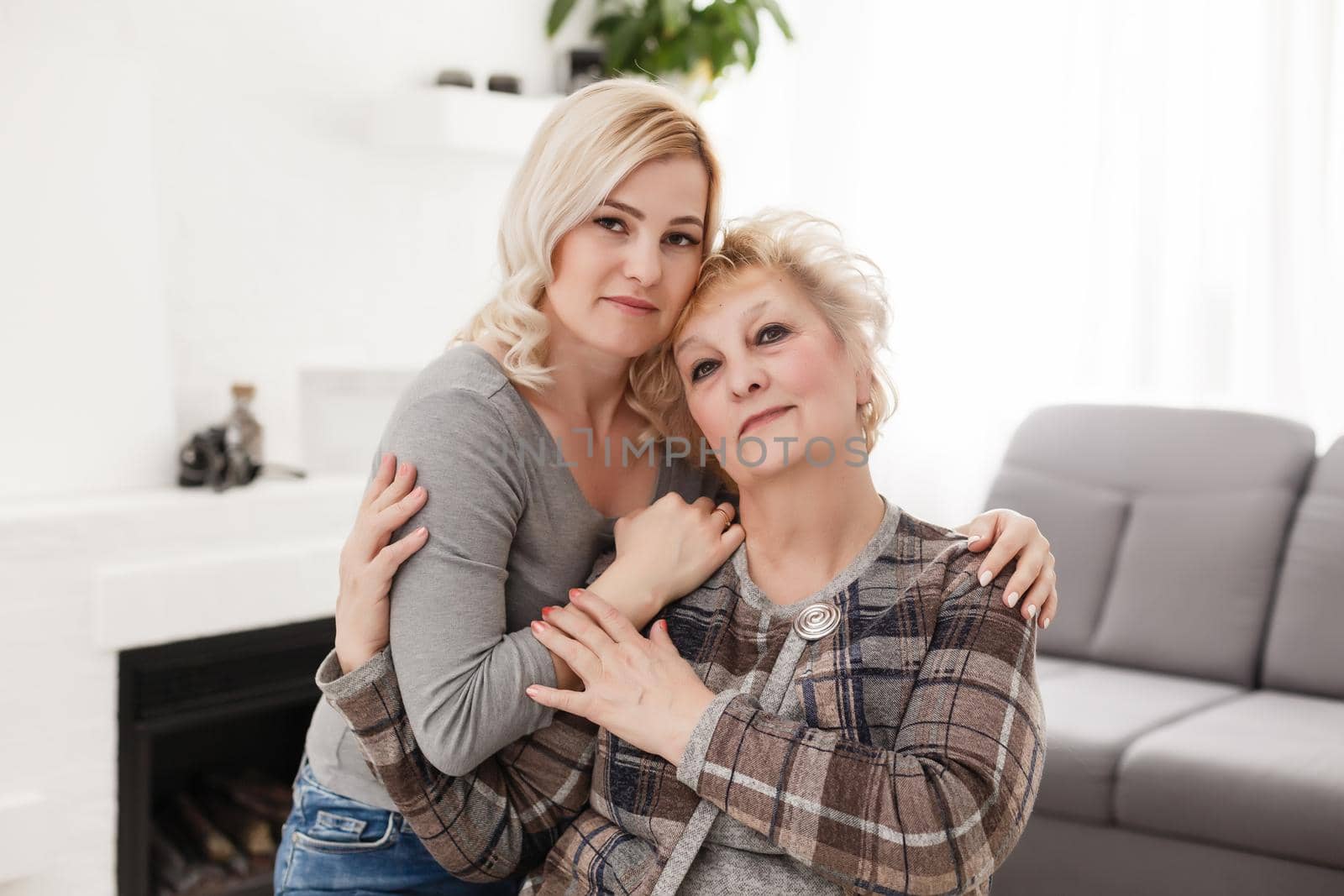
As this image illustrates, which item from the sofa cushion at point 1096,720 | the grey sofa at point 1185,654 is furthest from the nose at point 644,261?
the grey sofa at point 1185,654

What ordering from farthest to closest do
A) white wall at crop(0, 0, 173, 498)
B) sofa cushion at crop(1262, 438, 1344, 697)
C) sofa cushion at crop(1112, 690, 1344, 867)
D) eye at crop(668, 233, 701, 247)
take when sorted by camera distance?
sofa cushion at crop(1262, 438, 1344, 697)
white wall at crop(0, 0, 173, 498)
sofa cushion at crop(1112, 690, 1344, 867)
eye at crop(668, 233, 701, 247)

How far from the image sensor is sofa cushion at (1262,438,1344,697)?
8.97 ft

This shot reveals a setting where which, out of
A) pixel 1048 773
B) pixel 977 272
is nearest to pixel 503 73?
pixel 977 272

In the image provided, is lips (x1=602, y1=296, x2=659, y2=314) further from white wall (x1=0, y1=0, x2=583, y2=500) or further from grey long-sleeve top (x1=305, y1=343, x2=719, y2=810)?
white wall (x1=0, y1=0, x2=583, y2=500)

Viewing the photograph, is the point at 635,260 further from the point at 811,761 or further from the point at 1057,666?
the point at 1057,666

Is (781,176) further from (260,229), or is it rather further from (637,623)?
(637,623)

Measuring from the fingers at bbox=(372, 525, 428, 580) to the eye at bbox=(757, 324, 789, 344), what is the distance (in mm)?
423

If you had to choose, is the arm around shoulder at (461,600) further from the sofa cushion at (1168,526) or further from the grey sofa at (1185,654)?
the sofa cushion at (1168,526)

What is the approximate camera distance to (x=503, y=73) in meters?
3.50

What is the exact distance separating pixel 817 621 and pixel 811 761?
189 mm

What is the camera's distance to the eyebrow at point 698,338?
1.37 m

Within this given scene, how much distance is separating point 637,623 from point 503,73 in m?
2.53

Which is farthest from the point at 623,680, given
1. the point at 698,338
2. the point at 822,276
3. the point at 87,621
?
the point at 87,621

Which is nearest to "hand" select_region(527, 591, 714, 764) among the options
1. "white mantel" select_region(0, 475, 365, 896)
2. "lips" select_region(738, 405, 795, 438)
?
"lips" select_region(738, 405, 795, 438)
